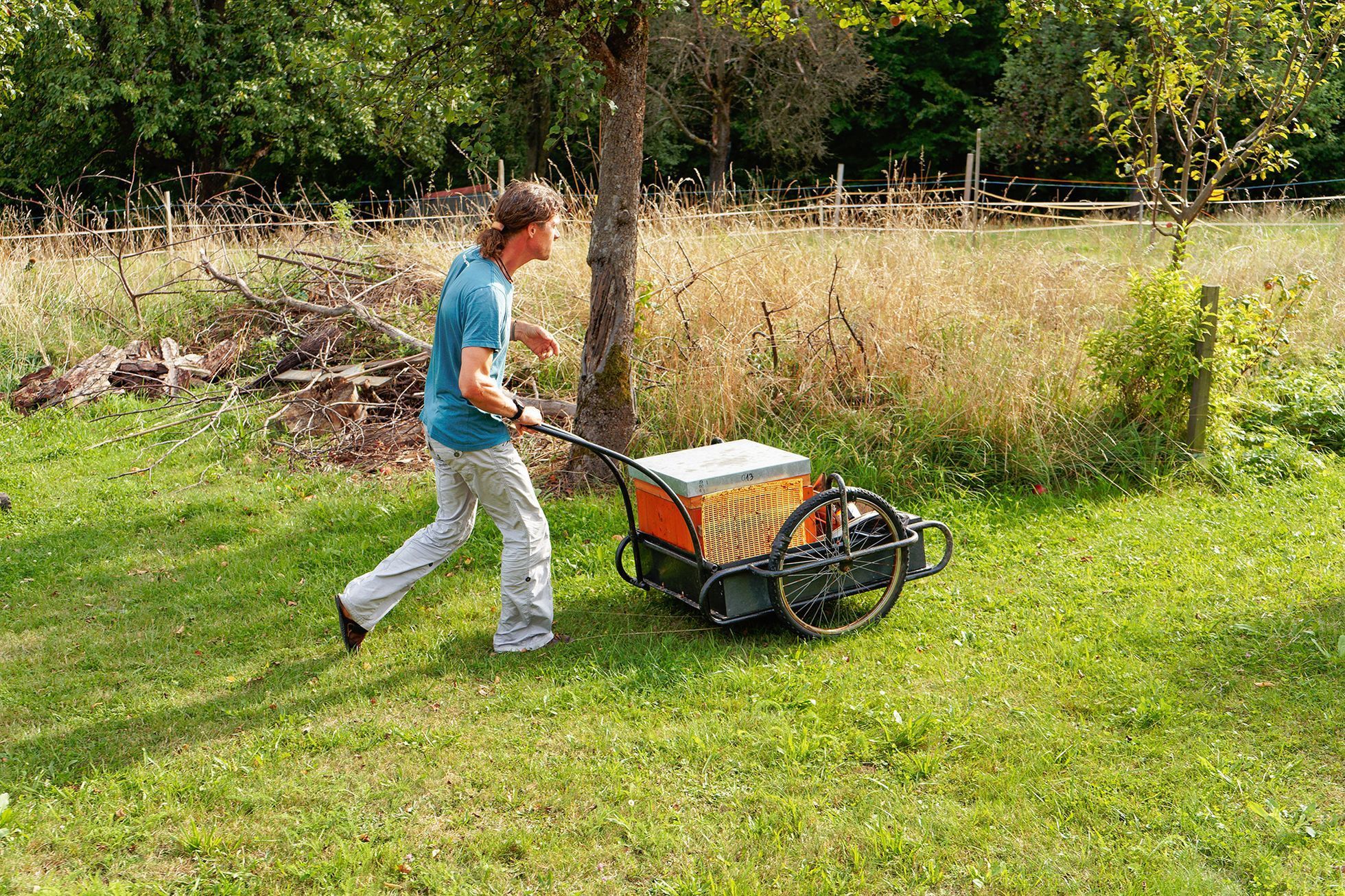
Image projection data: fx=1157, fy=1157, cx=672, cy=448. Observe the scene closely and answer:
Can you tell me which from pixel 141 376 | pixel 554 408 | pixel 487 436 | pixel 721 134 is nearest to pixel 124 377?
pixel 141 376

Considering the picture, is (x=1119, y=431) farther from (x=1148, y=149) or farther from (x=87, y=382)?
(x=87, y=382)

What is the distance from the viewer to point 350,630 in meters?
4.95

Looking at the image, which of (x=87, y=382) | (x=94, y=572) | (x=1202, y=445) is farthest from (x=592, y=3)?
(x=87, y=382)

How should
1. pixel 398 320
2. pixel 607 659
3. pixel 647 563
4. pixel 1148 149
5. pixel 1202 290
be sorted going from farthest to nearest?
1. pixel 398 320
2. pixel 1148 149
3. pixel 1202 290
4. pixel 647 563
5. pixel 607 659

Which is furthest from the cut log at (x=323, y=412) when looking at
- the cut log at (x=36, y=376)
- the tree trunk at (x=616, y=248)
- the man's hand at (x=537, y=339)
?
the man's hand at (x=537, y=339)

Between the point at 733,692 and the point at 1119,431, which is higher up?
the point at 1119,431

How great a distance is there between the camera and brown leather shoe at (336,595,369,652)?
16.2 ft

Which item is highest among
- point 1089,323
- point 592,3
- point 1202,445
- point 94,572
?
point 592,3

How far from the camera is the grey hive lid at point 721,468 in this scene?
473 centimetres

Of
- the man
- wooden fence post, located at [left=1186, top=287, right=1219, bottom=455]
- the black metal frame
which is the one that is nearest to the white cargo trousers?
the man

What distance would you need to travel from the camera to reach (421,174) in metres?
29.3

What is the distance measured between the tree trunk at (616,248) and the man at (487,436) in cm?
183

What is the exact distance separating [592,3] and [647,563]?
291cm

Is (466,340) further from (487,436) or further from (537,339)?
(537,339)
